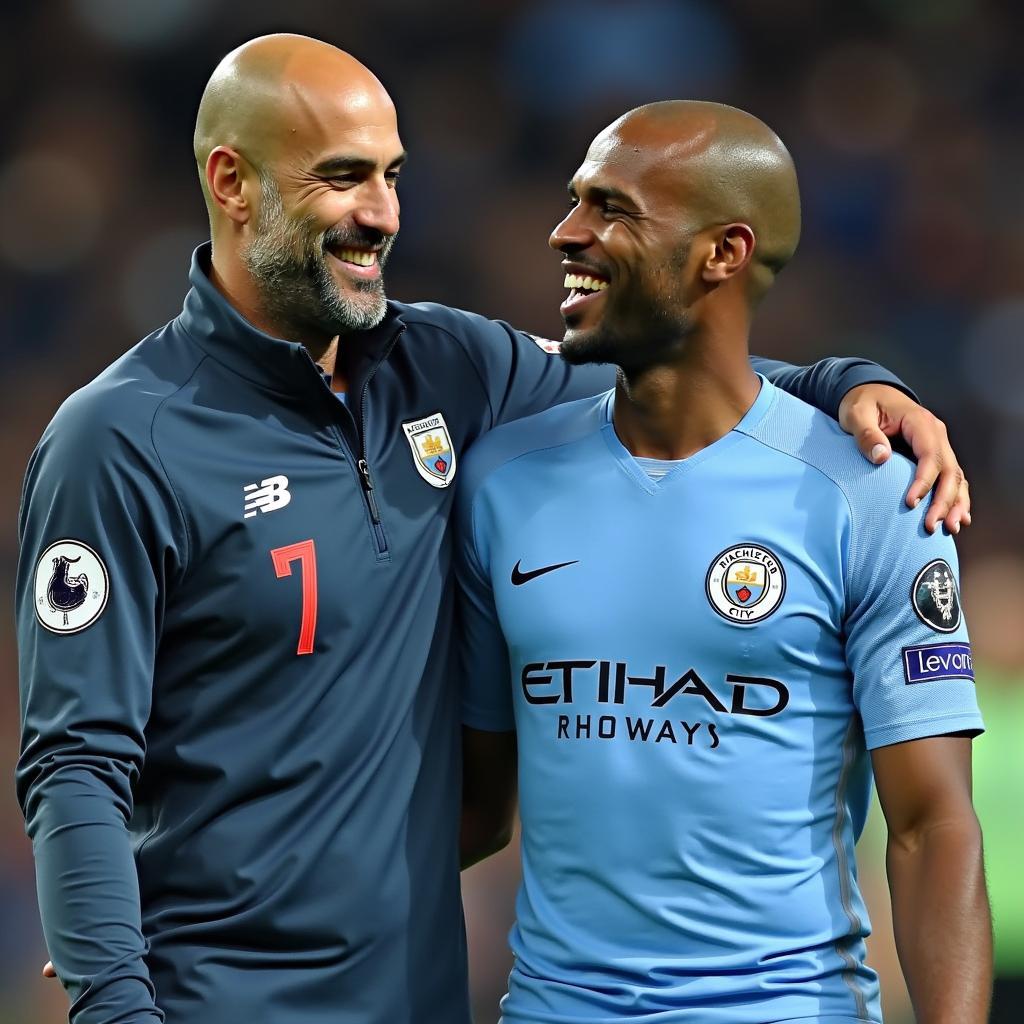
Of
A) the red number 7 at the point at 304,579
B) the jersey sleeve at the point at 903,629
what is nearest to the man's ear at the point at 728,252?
the jersey sleeve at the point at 903,629

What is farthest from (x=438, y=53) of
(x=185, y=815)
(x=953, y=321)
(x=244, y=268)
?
(x=185, y=815)

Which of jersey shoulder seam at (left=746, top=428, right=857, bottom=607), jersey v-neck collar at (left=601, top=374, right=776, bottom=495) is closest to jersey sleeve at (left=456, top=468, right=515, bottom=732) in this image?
jersey v-neck collar at (left=601, top=374, right=776, bottom=495)

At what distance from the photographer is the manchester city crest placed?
2893 millimetres

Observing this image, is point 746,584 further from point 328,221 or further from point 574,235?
point 328,221

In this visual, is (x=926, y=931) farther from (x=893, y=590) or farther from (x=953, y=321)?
(x=953, y=321)

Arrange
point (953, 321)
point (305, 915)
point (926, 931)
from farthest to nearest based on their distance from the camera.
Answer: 1. point (953, 321)
2. point (305, 915)
3. point (926, 931)

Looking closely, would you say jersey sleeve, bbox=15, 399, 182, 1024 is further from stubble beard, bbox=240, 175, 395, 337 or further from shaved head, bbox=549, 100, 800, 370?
shaved head, bbox=549, 100, 800, 370

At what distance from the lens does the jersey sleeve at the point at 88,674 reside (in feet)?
8.13

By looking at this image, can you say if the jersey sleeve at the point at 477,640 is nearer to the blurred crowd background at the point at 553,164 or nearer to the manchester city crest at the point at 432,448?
the manchester city crest at the point at 432,448

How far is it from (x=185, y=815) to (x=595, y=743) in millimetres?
657

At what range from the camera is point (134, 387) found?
2.69 m

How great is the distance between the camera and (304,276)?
282cm

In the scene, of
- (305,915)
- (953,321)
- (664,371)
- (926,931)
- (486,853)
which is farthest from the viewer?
(953,321)

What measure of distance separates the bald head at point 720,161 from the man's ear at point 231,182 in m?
0.61
